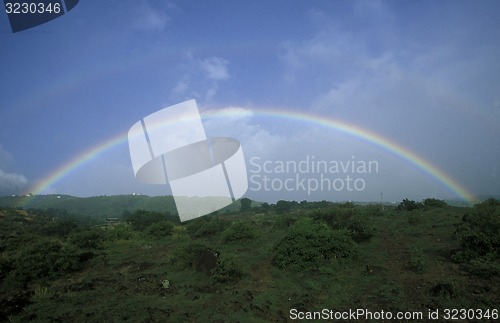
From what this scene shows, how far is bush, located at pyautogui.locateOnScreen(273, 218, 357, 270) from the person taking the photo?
41.7 feet

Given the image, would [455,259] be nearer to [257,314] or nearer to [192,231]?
[257,314]

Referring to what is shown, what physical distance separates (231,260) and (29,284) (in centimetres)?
848

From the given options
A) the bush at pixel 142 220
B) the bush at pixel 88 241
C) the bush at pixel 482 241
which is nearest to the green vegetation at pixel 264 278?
the bush at pixel 482 241

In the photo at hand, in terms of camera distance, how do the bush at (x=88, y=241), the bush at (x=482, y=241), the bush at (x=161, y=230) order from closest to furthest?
1. the bush at (x=482, y=241)
2. the bush at (x=88, y=241)
3. the bush at (x=161, y=230)

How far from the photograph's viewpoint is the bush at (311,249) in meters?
12.7

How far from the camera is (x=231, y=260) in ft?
40.3

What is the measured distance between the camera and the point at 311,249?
13.1 meters

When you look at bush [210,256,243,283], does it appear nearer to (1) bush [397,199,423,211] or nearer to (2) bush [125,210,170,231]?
(2) bush [125,210,170,231]

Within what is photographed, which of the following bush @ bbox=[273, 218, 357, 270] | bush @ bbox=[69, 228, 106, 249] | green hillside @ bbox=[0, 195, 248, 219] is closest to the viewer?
bush @ bbox=[273, 218, 357, 270]

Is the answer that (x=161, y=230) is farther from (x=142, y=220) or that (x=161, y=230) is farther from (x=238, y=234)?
(x=142, y=220)

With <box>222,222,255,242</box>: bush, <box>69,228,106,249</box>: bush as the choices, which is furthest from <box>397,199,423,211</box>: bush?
<box>69,228,106,249</box>: bush

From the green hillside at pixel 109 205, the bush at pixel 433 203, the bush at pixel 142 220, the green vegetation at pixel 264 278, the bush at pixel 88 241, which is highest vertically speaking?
the green hillside at pixel 109 205

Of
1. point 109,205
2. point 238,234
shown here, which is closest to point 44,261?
point 238,234

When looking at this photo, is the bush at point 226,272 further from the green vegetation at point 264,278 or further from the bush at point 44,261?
the bush at point 44,261
